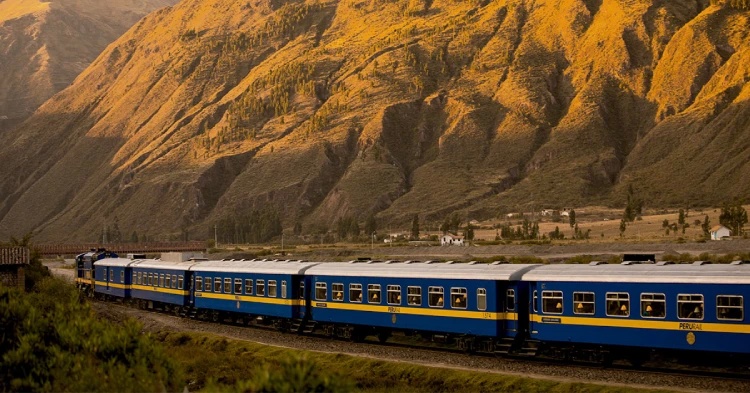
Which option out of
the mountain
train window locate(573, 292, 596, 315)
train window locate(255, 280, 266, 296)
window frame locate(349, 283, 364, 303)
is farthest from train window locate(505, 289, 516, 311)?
the mountain

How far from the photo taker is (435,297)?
32969mm

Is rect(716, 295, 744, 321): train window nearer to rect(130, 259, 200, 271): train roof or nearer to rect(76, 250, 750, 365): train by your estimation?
rect(76, 250, 750, 365): train

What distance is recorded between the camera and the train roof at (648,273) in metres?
25.3

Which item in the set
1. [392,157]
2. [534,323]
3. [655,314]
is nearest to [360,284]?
[534,323]

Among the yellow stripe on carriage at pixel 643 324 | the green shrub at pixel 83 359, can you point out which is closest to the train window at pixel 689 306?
the yellow stripe on carriage at pixel 643 324

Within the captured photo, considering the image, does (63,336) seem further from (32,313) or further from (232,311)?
(232,311)

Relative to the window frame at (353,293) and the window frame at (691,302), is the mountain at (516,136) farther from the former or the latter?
the window frame at (691,302)

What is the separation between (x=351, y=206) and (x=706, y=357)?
136 meters

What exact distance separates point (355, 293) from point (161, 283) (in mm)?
21602

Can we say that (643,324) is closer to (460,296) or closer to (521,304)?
(521,304)

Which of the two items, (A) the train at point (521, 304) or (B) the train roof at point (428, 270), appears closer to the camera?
(A) the train at point (521, 304)

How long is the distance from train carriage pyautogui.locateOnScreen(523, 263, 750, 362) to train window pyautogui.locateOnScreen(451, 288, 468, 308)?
2.62 metres

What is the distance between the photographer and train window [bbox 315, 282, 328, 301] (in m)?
38.2

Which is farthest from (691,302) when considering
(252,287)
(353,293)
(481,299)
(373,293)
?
(252,287)
